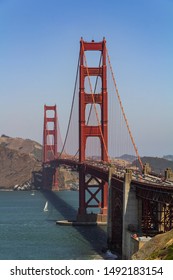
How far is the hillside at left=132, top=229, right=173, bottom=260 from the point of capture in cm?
2423

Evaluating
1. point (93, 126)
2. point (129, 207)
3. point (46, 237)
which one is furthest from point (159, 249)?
point (93, 126)

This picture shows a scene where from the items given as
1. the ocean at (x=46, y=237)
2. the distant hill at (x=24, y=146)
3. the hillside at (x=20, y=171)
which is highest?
the distant hill at (x=24, y=146)

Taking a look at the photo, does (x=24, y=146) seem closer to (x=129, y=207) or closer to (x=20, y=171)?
(x=20, y=171)

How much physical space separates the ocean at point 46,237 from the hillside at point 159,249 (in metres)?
Result: 11.6

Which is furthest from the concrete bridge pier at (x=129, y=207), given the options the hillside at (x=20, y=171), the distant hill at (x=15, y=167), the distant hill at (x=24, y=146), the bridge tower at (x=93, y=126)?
the distant hill at (x=24, y=146)

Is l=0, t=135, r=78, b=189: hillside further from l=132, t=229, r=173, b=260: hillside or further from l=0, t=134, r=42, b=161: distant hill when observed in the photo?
l=132, t=229, r=173, b=260: hillside

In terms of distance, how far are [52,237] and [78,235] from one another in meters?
Result: 2.69

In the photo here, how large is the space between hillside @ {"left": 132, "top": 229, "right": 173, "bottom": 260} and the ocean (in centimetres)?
1159

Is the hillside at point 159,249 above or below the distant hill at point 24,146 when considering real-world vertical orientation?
below

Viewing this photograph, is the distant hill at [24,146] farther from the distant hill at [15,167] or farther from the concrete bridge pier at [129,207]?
the concrete bridge pier at [129,207]

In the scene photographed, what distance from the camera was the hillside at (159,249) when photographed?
24.2 meters

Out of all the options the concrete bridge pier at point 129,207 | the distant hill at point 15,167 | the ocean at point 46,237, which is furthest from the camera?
the distant hill at point 15,167

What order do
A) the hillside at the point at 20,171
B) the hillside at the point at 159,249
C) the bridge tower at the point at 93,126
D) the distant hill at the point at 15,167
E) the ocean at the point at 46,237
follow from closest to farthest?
the hillside at the point at 159,249 < the ocean at the point at 46,237 < the bridge tower at the point at 93,126 < the hillside at the point at 20,171 < the distant hill at the point at 15,167
